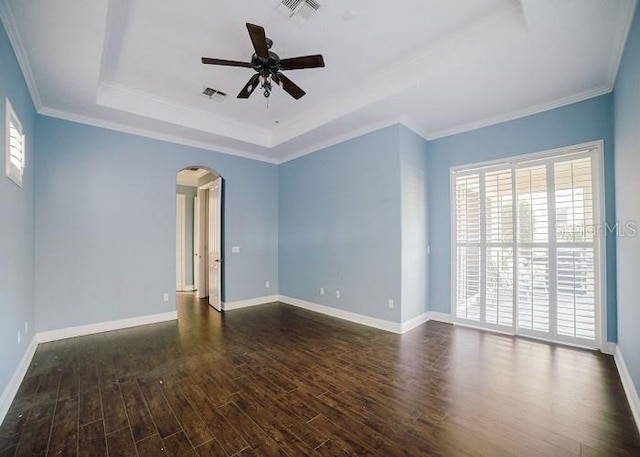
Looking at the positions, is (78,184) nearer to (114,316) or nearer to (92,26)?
(114,316)

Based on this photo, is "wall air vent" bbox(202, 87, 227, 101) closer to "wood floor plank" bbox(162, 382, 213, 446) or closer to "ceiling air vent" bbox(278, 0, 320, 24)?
"ceiling air vent" bbox(278, 0, 320, 24)

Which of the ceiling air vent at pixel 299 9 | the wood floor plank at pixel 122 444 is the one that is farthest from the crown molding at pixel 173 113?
the wood floor plank at pixel 122 444

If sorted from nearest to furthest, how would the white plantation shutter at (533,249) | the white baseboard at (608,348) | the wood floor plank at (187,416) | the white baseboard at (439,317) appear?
the wood floor plank at (187,416) → the white baseboard at (608,348) → the white plantation shutter at (533,249) → the white baseboard at (439,317)

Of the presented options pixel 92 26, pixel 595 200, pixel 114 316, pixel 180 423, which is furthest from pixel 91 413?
pixel 595 200

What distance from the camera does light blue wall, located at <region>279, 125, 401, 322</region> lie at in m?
4.12


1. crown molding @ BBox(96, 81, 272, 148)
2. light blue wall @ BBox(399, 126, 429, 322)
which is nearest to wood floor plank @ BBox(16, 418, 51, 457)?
crown molding @ BBox(96, 81, 272, 148)

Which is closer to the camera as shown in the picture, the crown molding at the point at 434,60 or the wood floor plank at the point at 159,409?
the wood floor plank at the point at 159,409

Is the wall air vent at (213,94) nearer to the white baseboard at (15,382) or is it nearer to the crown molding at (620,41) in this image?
the white baseboard at (15,382)

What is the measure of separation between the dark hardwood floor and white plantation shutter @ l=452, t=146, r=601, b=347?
0.36 m

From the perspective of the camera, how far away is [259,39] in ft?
7.49

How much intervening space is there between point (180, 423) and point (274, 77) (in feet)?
10.1

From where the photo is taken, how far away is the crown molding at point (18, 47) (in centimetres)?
213

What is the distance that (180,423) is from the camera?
204cm

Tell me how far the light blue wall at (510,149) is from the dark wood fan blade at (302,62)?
2.82 m
